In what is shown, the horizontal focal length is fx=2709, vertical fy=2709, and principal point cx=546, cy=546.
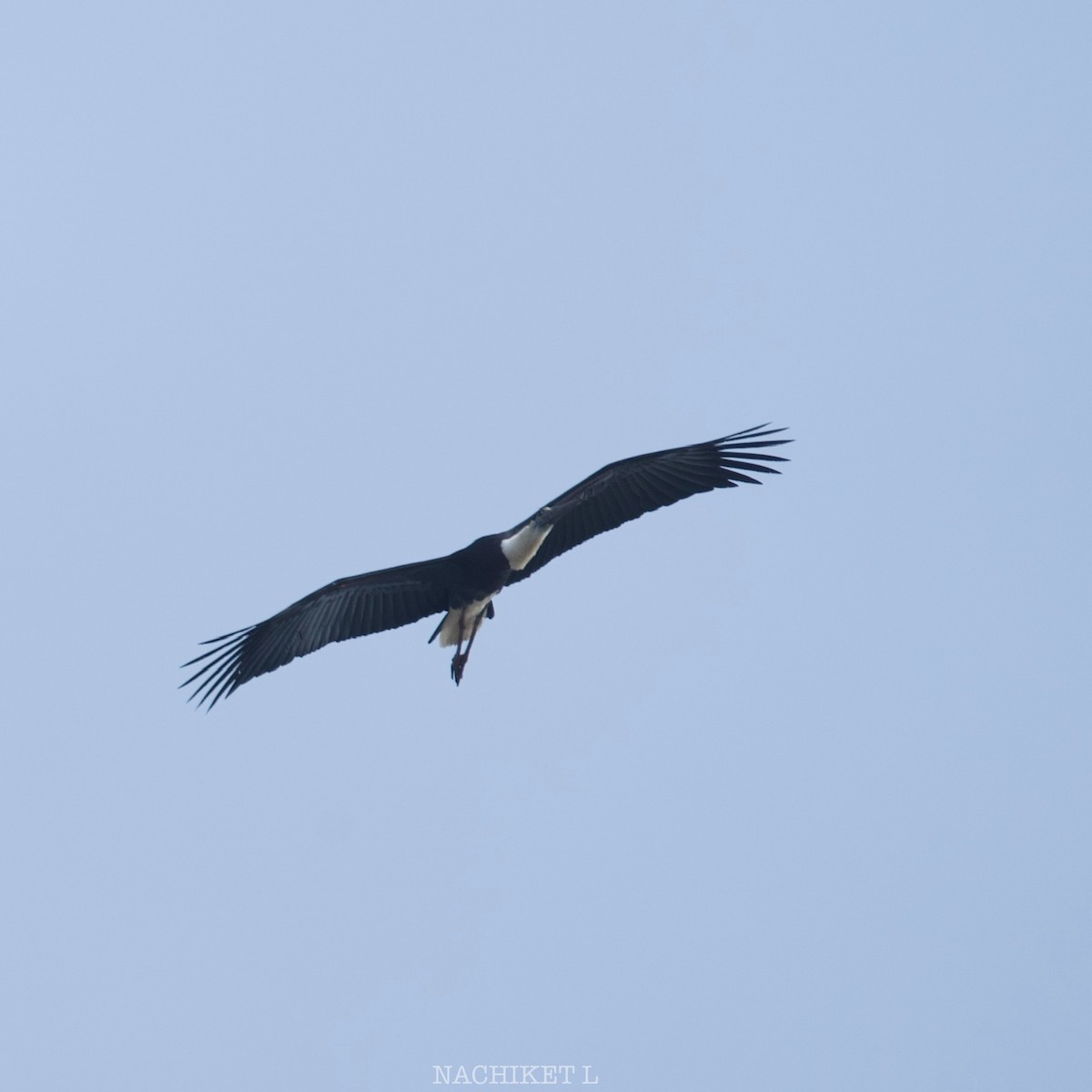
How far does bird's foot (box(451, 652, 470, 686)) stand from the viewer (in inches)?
1016

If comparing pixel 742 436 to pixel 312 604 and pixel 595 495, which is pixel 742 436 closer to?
pixel 595 495

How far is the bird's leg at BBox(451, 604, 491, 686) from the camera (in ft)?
84.8

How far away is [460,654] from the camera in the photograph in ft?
85.6

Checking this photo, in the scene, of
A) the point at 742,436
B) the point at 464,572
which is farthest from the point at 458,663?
the point at 742,436

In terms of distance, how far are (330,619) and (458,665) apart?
132 cm

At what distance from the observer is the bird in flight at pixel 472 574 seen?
83.1 feet

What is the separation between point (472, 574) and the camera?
25.6m

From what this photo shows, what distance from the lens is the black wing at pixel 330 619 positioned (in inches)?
1017

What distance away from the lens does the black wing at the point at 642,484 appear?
25.3 metres

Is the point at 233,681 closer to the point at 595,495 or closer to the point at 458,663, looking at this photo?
the point at 458,663

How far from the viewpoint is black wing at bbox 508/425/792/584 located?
82.9 ft

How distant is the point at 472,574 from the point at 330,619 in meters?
1.52

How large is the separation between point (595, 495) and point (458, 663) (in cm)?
211

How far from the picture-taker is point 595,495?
83.7 feet
